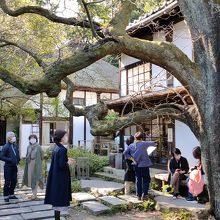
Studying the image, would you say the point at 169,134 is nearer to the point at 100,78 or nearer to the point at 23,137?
the point at 23,137

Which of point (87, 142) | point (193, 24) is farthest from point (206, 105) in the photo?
point (87, 142)

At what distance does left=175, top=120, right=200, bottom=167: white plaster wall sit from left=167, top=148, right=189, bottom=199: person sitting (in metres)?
2.18

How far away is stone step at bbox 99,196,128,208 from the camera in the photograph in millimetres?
8434

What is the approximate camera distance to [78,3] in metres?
8.07

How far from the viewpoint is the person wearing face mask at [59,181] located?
20.8 ft

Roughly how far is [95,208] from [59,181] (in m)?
2.27

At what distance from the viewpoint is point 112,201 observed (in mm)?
8734

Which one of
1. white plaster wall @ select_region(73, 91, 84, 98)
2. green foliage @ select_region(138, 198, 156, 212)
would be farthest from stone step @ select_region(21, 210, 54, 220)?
white plaster wall @ select_region(73, 91, 84, 98)

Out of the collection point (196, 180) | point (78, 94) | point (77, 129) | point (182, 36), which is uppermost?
point (182, 36)

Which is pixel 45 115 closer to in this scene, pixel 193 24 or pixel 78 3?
pixel 78 3

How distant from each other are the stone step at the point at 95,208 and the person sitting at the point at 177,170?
6.40ft

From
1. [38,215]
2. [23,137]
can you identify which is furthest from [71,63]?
[23,137]

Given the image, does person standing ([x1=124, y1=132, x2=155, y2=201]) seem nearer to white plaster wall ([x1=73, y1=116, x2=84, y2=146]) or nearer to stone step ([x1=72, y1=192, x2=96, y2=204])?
stone step ([x1=72, y1=192, x2=96, y2=204])

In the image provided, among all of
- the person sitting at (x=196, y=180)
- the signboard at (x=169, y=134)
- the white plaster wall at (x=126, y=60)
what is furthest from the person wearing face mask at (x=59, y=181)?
the white plaster wall at (x=126, y=60)
